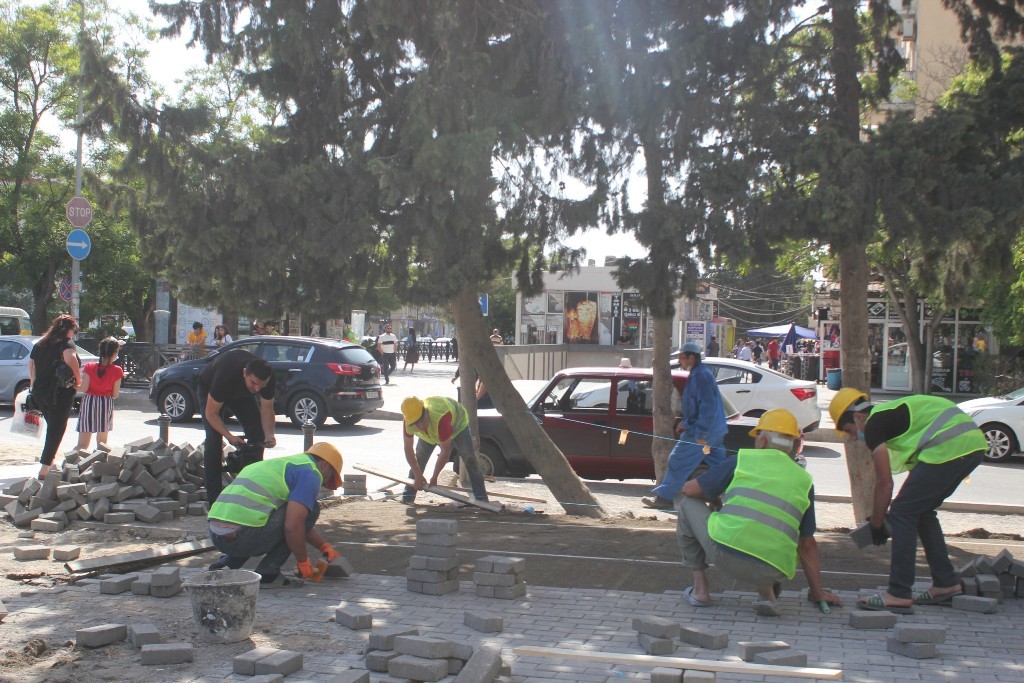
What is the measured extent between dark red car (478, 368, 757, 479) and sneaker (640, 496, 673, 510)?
130 centimetres

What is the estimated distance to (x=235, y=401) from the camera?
27.7 feet

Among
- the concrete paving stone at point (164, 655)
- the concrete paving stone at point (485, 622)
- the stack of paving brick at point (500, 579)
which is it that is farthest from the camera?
the stack of paving brick at point (500, 579)

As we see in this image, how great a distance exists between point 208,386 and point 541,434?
362 cm

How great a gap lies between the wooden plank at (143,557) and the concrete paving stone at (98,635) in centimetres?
170

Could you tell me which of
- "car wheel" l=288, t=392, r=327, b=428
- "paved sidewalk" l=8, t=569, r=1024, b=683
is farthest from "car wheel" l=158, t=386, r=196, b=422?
"paved sidewalk" l=8, t=569, r=1024, b=683

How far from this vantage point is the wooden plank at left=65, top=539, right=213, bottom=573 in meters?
6.80

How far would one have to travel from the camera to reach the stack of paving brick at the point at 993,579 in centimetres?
621

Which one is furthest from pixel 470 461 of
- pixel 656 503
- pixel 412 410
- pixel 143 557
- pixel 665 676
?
pixel 665 676

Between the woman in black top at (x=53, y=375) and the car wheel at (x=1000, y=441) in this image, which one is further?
the car wheel at (x=1000, y=441)

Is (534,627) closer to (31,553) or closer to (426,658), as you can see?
(426,658)

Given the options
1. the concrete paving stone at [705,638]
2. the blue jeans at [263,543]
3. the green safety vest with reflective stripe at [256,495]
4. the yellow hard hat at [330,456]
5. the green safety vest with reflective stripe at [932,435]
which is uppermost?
the green safety vest with reflective stripe at [932,435]

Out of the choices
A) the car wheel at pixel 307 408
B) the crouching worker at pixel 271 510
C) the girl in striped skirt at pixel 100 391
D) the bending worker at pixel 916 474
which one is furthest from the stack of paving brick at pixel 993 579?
the car wheel at pixel 307 408

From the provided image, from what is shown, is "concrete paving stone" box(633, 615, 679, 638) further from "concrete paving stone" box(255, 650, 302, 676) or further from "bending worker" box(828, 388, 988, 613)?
"concrete paving stone" box(255, 650, 302, 676)

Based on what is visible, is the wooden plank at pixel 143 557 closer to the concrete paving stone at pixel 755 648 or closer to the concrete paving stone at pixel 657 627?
the concrete paving stone at pixel 657 627
